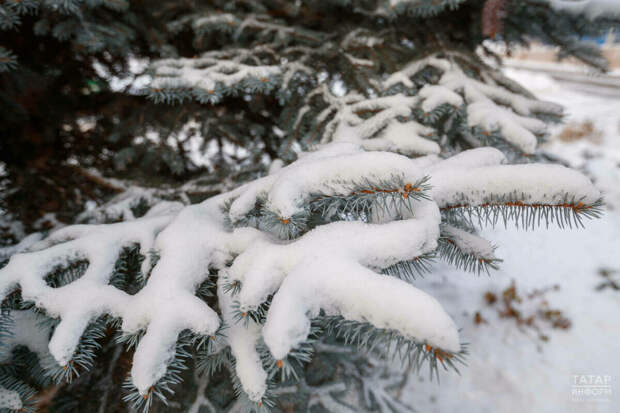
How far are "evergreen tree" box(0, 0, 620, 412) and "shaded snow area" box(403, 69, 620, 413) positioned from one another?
0.76 m

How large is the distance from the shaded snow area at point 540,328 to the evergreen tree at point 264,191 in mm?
763

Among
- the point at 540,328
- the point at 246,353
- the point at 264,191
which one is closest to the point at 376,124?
the point at 264,191

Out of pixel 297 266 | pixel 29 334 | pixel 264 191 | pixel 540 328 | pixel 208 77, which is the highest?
pixel 208 77

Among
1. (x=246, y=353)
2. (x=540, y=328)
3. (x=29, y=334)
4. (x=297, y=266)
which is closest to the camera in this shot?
(x=297, y=266)

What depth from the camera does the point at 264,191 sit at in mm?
982

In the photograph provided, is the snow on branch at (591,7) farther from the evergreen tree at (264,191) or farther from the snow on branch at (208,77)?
the snow on branch at (208,77)

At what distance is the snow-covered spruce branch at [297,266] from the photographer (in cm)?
69

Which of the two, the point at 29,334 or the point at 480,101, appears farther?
the point at 480,101

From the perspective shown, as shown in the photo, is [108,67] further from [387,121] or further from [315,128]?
[387,121]

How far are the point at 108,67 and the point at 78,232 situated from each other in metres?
1.42

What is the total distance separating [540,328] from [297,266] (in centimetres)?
345

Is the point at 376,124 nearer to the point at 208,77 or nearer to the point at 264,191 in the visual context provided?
the point at 264,191

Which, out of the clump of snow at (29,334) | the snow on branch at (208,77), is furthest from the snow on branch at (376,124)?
the clump of snow at (29,334)

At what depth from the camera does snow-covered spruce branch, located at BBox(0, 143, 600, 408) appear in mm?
686
